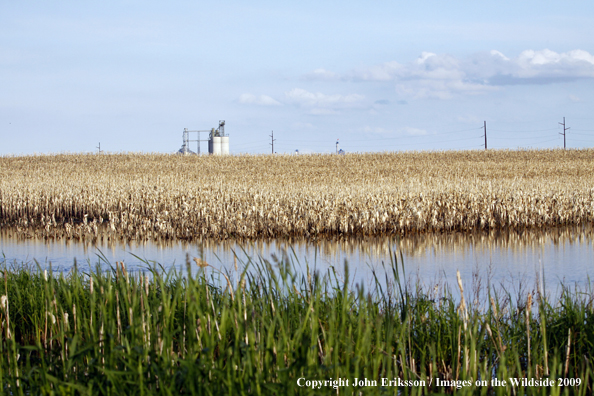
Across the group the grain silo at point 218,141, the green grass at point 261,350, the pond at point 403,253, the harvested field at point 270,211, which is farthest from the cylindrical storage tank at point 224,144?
the green grass at point 261,350

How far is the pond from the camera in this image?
9641 mm

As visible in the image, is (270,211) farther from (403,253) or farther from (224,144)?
(224,144)

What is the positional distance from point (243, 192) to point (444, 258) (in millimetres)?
10096

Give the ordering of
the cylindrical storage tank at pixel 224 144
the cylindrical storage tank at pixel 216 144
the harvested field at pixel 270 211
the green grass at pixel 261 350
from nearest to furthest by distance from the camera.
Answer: the green grass at pixel 261 350 < the harvested field at pixel 270 211 < the cylindrical storage tank at pixel 216 144 < the cylindrical storage tank at pixel 224 144

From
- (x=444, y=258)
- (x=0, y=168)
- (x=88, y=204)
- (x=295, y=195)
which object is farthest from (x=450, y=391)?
(x=0, y=168)

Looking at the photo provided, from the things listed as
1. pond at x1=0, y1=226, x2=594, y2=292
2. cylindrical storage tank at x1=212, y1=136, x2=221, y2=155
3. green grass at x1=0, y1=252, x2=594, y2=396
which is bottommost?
pond at x1=0, y1=226, x2=594, y2=292

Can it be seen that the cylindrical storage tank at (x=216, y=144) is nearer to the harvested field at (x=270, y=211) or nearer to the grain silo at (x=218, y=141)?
the grain silo at (x=218, y=141)

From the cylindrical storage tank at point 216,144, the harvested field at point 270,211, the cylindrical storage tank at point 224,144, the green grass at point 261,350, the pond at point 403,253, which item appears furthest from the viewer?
the cylindrical storage tank at point 224,144

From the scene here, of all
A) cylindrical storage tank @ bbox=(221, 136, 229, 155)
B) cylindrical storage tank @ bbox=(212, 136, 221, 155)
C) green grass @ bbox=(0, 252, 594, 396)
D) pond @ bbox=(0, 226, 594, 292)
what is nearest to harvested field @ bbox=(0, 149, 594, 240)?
pond @ bbox=(0, 226, 594, 292)

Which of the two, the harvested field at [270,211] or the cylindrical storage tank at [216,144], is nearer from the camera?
the harvested field at [270,211]

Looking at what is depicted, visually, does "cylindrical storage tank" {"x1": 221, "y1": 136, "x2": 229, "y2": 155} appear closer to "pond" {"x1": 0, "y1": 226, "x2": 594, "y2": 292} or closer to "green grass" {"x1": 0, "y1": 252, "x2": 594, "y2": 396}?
"pond" {"x1": 0, "y1": 226, "x2": 594, "y2": 292}

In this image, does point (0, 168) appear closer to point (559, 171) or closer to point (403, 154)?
point (403, 154)

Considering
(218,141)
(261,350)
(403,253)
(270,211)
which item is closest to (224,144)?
(218,141)

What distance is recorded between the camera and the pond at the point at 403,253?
9641mm
